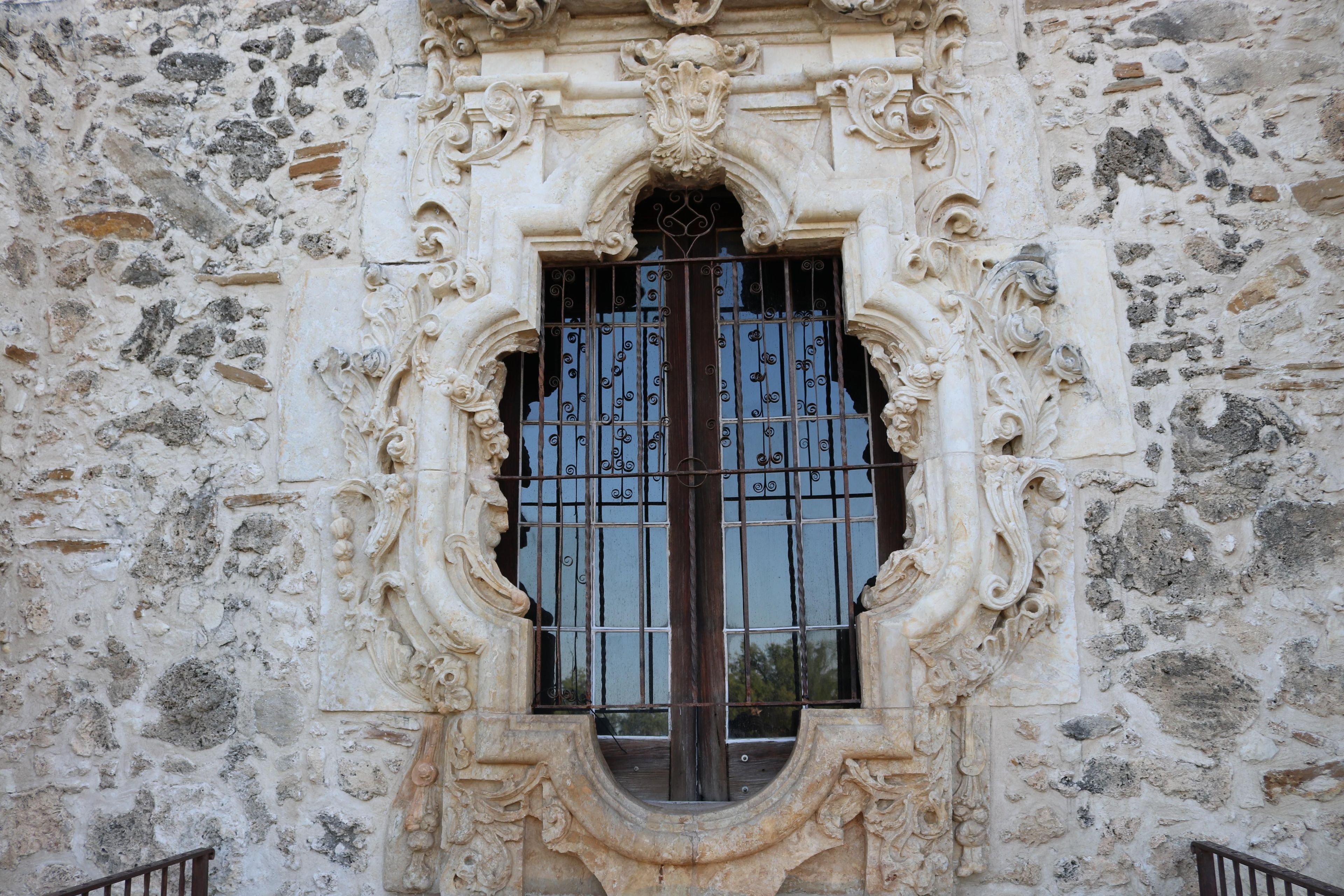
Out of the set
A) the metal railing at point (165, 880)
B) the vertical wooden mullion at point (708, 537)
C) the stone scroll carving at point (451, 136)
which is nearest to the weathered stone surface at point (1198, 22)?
the vertical wooden mullion at point (708, 537)

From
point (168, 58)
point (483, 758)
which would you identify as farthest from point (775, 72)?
point (483, 758)

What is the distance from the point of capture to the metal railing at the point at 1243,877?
99.1 inches

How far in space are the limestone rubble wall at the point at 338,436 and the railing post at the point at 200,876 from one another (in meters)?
0.07

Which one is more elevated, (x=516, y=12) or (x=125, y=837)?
(x=516, y=12)

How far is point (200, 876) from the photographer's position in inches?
125

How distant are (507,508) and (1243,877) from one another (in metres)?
2.66

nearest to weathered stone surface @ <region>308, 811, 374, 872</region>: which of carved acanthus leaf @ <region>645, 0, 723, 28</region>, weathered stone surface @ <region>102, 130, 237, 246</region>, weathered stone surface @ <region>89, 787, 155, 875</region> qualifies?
weathered stone surface @ <region>89, 787, 155, 875</region>

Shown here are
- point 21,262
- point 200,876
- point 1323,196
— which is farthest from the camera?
point 21,262

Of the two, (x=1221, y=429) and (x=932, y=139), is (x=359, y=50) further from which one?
(x=1221, y=429)

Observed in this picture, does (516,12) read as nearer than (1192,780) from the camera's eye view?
No

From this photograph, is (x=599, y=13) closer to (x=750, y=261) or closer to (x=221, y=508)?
(x=750, y=261)

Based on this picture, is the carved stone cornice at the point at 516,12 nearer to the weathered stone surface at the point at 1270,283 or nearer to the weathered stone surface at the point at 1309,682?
the weathered stone surface at the point at 1270,283

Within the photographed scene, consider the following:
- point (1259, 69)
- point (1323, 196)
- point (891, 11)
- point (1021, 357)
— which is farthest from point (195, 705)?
point (1259, 69)

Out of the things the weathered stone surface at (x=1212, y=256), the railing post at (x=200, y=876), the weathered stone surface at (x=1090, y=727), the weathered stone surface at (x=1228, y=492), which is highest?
the weathered stone surface at (x=1212, y=256)
